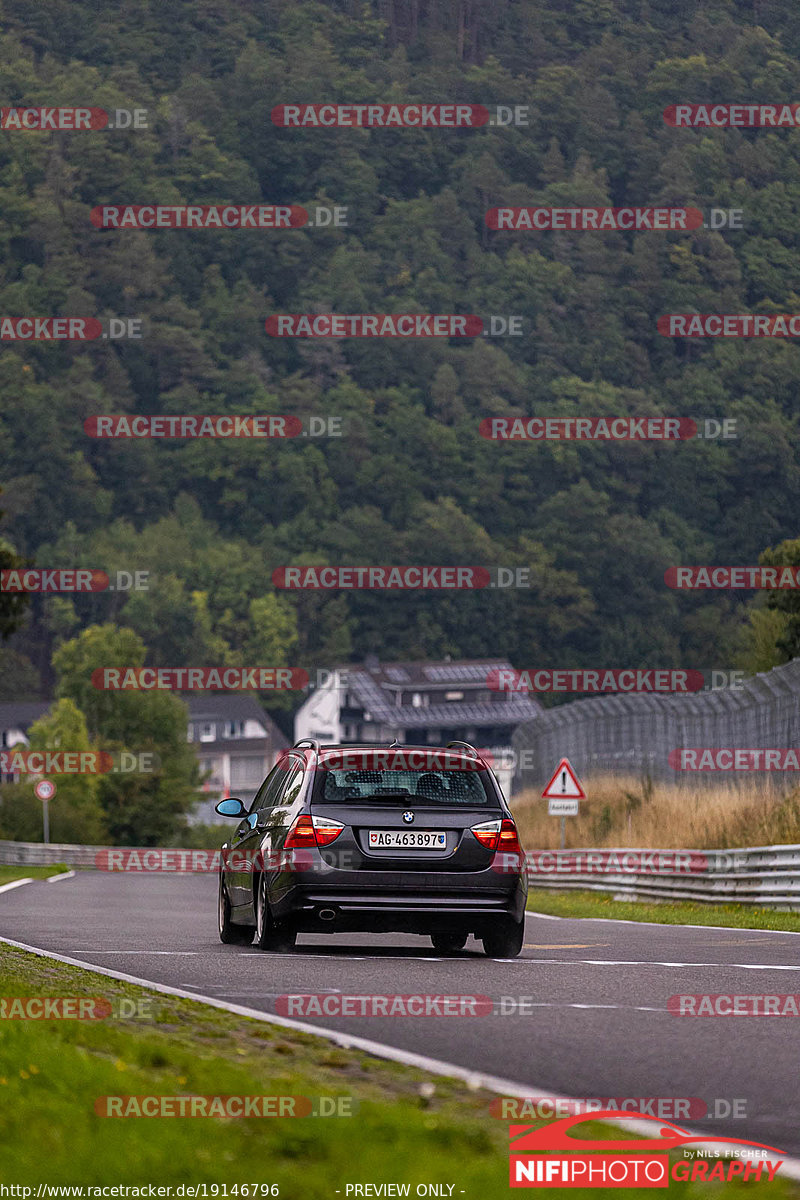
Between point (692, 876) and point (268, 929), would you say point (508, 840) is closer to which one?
point (268, 929)

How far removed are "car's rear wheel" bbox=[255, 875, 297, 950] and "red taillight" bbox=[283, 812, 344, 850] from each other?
520mm

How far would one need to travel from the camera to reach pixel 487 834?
13383mm

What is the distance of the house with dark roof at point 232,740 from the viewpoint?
15175cm

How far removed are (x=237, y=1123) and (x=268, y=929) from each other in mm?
7645

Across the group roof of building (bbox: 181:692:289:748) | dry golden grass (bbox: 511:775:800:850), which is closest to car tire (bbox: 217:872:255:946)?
dry golden grass (bbox: 511:775:800:850)

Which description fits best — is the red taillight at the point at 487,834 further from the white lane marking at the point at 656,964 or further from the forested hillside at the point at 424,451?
the forested hillside at the point at 424,451

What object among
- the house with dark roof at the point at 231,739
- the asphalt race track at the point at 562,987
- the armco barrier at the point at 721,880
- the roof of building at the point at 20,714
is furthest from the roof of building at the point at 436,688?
the asphalt race track at the point at 562,987

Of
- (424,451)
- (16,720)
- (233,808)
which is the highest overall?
(424,451)

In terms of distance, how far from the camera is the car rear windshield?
13.4 metres

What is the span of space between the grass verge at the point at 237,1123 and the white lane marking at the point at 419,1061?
90 millimetres

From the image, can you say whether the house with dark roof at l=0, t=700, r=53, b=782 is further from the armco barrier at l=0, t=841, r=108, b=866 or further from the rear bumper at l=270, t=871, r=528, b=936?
the rear bumper at l=270, t=871, r=528, b=936

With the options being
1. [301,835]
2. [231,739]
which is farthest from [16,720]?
[301,835]

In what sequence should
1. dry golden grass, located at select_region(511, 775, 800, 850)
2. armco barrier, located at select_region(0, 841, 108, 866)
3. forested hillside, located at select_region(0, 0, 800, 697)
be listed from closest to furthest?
1. dry golden grass, located at select_region(511, 775, 800, 850)
2. armco barrier, located at select_region(0, 841, 108, 866)
3. forested hillside, located at select_region(0, 0, 800, 697)

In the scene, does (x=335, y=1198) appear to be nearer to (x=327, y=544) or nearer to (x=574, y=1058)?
(x=574, y=1058)
